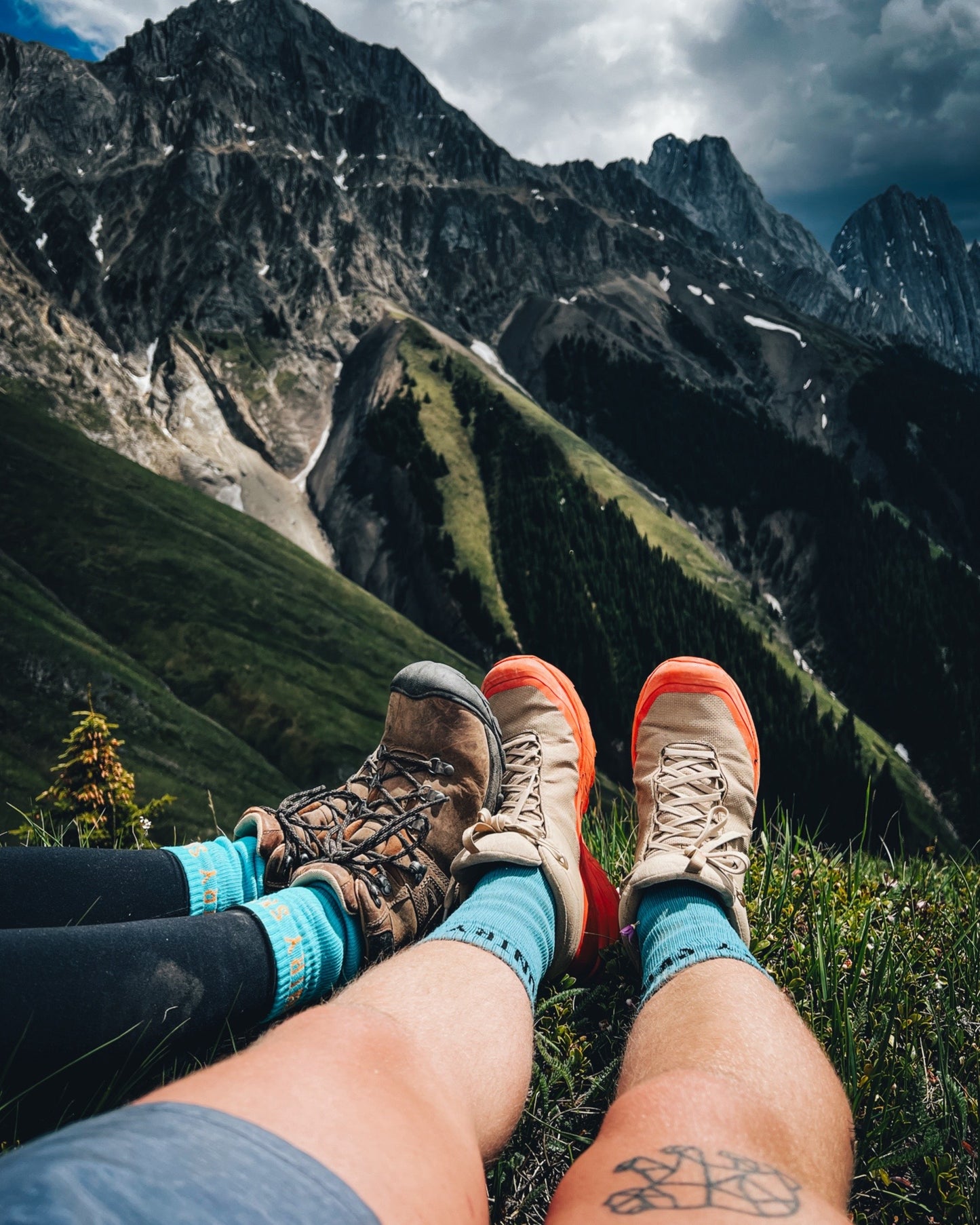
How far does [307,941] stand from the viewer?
7.60 ft

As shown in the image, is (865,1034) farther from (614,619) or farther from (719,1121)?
(614,619)

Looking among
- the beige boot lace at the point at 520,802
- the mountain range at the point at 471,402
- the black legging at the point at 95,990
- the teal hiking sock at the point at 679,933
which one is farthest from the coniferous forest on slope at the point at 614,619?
the black legging at the point at 95,990

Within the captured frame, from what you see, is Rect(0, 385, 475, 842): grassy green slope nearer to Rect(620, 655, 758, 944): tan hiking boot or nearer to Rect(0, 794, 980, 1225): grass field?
Rect(620, 655, 758, 944): tan hiking boot

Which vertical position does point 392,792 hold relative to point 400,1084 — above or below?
below

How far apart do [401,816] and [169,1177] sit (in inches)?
83.4

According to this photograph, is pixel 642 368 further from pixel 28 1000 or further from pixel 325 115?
pixel 28 1000

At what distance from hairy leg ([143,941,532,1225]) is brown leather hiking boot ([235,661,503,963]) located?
77 centimetres

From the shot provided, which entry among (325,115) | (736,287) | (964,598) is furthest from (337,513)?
(736,287)

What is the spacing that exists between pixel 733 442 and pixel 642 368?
2767 cm

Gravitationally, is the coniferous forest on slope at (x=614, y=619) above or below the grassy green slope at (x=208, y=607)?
above

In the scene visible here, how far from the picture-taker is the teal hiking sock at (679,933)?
203cm

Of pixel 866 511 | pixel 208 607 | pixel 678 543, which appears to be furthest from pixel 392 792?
pixel 866 511

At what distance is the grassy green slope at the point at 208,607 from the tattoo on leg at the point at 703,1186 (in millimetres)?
59313

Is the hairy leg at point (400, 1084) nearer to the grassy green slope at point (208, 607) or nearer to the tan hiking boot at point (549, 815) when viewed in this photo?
the tan hiking boot at point (549, 815)
